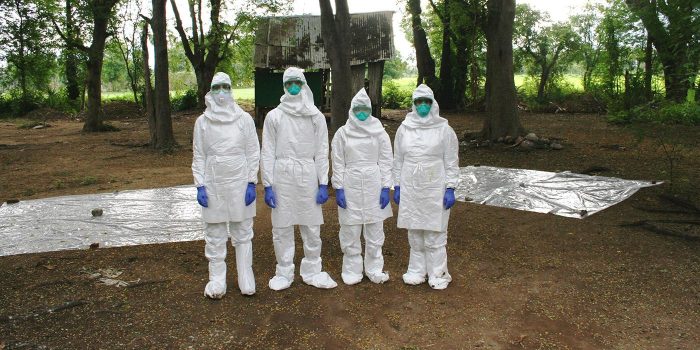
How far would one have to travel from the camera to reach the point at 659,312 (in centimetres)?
370

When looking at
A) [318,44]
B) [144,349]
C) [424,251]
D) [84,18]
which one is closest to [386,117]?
[318,44]

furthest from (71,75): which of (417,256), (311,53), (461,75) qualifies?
(417,256)

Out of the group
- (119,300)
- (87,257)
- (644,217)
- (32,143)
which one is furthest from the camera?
(32,143)

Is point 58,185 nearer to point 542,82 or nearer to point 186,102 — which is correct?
point 186,102

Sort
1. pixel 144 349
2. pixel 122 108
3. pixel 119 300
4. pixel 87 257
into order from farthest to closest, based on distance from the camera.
Result: 1. pixel 122 108
2. pixel 87 257
3. pixel 119 300
4. pixel 144 349

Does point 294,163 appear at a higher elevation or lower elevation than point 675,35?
lower

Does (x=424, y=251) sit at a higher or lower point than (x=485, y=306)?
higher

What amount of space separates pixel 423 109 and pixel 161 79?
873 cm

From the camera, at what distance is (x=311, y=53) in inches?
690

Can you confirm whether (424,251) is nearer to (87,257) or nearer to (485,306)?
(485,306)

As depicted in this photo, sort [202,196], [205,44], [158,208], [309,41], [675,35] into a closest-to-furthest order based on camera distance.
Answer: [202,196]
[675,35]
[158,208]
[309,41]
[205,44]

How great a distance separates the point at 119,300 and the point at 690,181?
759 cm

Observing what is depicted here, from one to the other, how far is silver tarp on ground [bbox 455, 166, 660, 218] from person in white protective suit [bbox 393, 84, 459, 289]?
9.13ft

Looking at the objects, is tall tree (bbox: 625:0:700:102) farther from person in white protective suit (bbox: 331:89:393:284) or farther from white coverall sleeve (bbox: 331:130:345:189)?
white coverall sleeve (bbox: 331:130:345:189)
